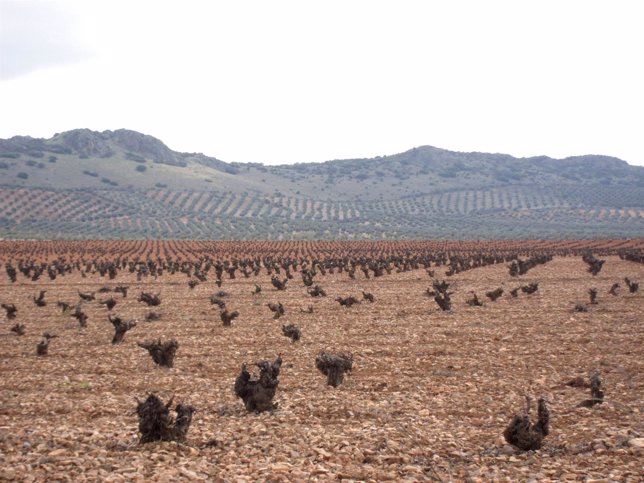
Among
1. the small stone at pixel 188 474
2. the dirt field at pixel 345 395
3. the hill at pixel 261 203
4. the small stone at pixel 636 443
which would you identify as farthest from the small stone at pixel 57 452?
the hill at pixel 261 203

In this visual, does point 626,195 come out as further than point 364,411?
Yes

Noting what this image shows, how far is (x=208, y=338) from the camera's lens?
66.4 feet

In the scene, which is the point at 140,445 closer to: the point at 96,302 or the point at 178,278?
the point at 96,302

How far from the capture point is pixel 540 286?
36281mm

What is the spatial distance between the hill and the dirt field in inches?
3587

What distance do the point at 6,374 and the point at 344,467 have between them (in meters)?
10.3

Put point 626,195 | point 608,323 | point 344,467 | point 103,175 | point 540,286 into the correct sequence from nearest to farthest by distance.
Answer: point 344,467
point 608,323
point 540,286
point 103,175
point 626,195

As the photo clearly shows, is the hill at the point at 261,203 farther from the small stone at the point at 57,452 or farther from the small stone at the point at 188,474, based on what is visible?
the small stone at the point at 188,474

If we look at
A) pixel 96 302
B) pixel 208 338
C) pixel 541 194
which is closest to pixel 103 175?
pixel 541 194

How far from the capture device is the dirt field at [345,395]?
8.62 meters

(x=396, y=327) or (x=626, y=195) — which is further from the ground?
(x=626, y=195)

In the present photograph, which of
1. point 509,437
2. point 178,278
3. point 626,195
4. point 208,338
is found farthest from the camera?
point 626,195

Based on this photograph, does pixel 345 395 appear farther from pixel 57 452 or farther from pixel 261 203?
pixel 261 203

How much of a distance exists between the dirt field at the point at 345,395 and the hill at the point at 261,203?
91115 mm
